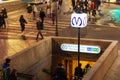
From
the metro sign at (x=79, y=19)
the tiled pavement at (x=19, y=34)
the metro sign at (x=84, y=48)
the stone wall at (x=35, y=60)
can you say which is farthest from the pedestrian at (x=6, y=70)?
the metro sign at (x=84, y=48)

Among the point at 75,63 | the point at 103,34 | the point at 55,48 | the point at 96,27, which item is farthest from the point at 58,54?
the point at 96,27

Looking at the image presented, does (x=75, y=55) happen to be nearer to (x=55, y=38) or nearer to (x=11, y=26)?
(x=55, y=38)

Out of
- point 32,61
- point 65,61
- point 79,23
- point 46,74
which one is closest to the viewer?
point 79,23

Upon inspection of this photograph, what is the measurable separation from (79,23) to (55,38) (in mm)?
7287

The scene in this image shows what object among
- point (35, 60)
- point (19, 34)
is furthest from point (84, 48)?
point (19, 34)

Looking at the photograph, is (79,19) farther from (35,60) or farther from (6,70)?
(35,60)

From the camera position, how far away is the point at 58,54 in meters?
21.5

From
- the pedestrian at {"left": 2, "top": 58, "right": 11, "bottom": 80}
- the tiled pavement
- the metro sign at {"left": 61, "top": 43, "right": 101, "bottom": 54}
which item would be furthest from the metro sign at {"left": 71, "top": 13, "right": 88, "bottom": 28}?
the metro sign at {"left": 61, "top": 43, "right": 101, "bottom": 54}

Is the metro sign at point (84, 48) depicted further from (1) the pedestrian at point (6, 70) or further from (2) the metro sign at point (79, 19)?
(1) the pedestrian at point (6, 70)

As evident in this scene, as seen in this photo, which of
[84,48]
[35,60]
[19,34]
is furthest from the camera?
[19,34]

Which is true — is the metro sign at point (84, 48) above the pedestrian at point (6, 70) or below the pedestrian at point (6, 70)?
below

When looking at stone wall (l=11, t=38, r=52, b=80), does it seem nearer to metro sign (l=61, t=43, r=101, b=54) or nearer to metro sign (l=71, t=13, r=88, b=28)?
metro sign (l=61, t=43, r=101, b=54)

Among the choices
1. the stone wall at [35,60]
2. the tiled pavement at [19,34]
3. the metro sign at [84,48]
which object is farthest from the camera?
the metro sign at [84,48]

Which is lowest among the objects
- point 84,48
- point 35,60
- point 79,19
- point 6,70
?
point 35,60
